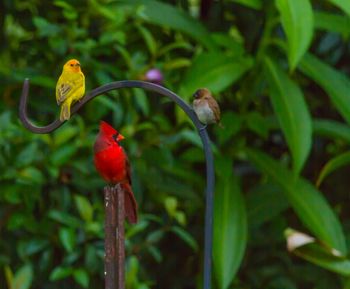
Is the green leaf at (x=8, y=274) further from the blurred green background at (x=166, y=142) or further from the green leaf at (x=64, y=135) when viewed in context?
the green leaf at (x=64, y=135)

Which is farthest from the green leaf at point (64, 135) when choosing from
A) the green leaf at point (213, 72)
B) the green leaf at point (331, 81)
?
the green leaf at point (331, 81)

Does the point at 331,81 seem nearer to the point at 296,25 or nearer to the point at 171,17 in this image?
the point at 296,25

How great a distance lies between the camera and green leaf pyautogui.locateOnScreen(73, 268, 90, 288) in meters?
2.60

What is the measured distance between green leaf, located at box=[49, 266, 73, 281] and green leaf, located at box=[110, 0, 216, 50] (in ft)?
2.21

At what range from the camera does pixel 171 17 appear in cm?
273

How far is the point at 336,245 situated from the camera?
2.68 meters

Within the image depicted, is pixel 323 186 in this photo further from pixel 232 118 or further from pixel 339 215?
pixel 232 118

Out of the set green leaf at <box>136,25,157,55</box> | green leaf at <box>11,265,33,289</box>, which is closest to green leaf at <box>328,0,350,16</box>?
green leaf at <box>136,25,157,55</box>

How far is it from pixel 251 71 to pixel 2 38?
2.33ft

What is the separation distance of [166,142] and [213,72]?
9.2 inches

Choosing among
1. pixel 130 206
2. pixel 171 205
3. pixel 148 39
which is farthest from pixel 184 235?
pixel 130 206

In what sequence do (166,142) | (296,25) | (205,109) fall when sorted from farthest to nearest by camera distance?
(166,142) < (296,25) < (205,109)

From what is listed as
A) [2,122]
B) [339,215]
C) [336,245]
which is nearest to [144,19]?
[2,122]

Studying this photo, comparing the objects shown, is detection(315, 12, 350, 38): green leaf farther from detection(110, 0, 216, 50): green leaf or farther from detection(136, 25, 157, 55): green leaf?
detection(136, 25, 157, 55): green leaf
